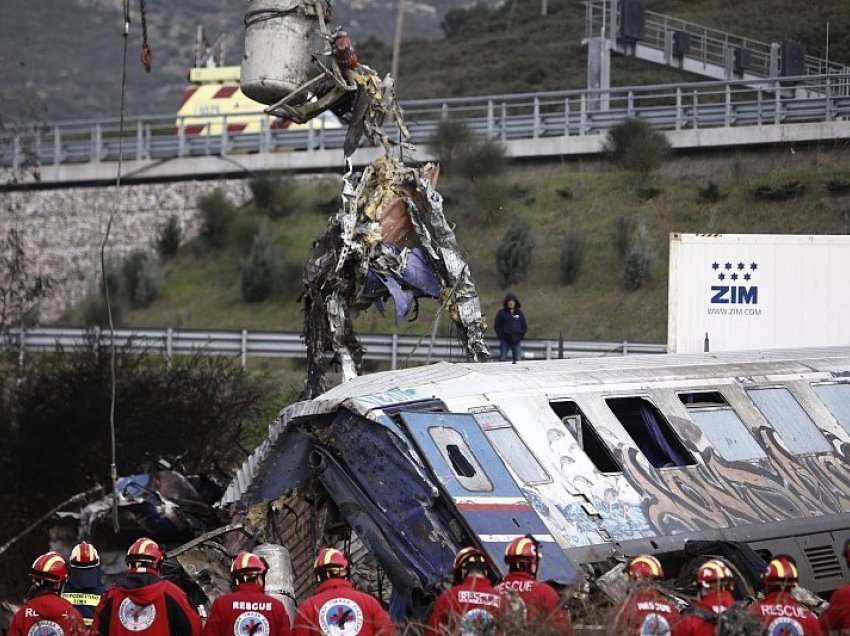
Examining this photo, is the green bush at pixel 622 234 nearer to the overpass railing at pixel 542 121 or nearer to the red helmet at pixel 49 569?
the overpass railing at pixel 542 121

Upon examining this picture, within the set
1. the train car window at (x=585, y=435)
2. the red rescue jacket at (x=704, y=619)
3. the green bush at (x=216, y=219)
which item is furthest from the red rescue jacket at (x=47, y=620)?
the green bush at (x=216, y=219)

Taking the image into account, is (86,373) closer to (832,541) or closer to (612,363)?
(612,363)

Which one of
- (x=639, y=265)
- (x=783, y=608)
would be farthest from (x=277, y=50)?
(x=639, y=265)

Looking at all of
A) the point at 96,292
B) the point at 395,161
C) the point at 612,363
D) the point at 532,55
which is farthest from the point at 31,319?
the point at 532,55

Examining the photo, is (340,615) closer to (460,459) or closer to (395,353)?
(460,459)

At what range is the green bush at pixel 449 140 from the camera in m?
46.7

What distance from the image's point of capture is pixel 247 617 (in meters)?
12.2

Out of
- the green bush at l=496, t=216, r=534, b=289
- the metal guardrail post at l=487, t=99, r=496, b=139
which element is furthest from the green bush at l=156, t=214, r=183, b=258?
the green bush at l=496, t=216, r=534, b=289

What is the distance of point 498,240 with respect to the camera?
4341 cm

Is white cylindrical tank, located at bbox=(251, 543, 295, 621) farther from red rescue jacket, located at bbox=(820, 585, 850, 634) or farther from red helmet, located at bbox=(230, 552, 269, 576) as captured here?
red rescue jacket, located at bbox=(820, 585, 850, 634)

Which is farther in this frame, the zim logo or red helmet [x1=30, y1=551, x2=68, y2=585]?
the zim logo

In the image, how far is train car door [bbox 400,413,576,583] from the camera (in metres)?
14.2

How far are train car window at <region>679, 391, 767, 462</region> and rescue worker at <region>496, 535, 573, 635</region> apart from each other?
475 centimetres

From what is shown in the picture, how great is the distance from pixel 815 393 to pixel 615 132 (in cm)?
2688
